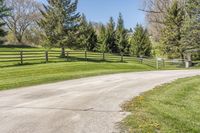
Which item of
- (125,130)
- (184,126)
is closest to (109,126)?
(125,130)

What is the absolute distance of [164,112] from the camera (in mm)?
9781

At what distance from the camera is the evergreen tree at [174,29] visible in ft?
148

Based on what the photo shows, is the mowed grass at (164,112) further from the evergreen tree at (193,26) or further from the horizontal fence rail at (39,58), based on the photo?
the evergreen tree at (193,26)

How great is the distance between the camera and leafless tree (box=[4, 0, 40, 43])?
78.8m

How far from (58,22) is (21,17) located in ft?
143

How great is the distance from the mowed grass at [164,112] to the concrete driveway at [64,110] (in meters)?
0.49

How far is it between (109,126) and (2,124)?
2668mm

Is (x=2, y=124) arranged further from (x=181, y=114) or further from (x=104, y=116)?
(x=181, y=114)

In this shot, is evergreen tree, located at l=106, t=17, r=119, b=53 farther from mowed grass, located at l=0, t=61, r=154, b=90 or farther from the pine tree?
mowed grass, located at l=0, t=61, r=154, b=90

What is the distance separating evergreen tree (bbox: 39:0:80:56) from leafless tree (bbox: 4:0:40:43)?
1601 inches

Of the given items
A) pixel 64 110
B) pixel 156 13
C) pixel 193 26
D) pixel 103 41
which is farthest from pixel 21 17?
pixel 64 110

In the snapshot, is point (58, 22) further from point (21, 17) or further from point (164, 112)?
point (21, 17)

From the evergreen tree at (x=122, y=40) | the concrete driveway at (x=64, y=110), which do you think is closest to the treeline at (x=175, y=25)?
the evergreen tree at (x=122, y=40)

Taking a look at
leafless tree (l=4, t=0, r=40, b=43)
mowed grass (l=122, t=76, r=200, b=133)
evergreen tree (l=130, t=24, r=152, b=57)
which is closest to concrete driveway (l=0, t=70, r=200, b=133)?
mowed grass (l=122, t=76, r=200, b=133)
